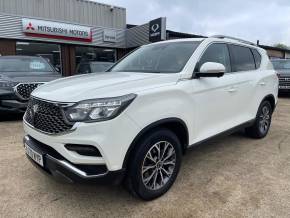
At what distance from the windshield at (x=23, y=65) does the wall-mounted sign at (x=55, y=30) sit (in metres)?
7.11

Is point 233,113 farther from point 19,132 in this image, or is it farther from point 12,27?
point 12,27

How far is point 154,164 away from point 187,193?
549mm

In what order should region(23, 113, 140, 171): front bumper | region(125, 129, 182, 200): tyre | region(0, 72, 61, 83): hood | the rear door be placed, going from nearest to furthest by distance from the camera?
region(23, 113, 140, 171): front bumper
region(125, 129, 182, 200): tyre
the rear door
region(0, 72, 61, 83): hood

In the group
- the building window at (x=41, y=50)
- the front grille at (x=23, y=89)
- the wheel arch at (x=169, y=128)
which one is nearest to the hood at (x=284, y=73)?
the front grille at (x=23, y=89)

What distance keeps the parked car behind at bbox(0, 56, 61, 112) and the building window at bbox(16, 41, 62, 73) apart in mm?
6747

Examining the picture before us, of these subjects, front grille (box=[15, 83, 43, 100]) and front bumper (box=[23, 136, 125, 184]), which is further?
front grille (box=[15, 83, 43, 100])

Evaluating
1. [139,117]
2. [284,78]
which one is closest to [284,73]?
[284,78]

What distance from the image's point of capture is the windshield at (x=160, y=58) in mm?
3312

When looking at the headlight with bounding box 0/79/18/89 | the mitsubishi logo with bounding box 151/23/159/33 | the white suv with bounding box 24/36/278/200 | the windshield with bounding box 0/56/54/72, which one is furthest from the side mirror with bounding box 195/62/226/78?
the mitsubishi logo with bounding box 151/23/159/33

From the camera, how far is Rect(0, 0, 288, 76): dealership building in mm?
13672

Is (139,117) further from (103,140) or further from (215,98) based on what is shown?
(215,98)

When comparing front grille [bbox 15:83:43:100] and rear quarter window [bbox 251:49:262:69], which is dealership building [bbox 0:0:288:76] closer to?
front grille [bbox 15:83:43:100]

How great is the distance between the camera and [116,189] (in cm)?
307

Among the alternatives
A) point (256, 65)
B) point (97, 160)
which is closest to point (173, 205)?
point (97, 160)
